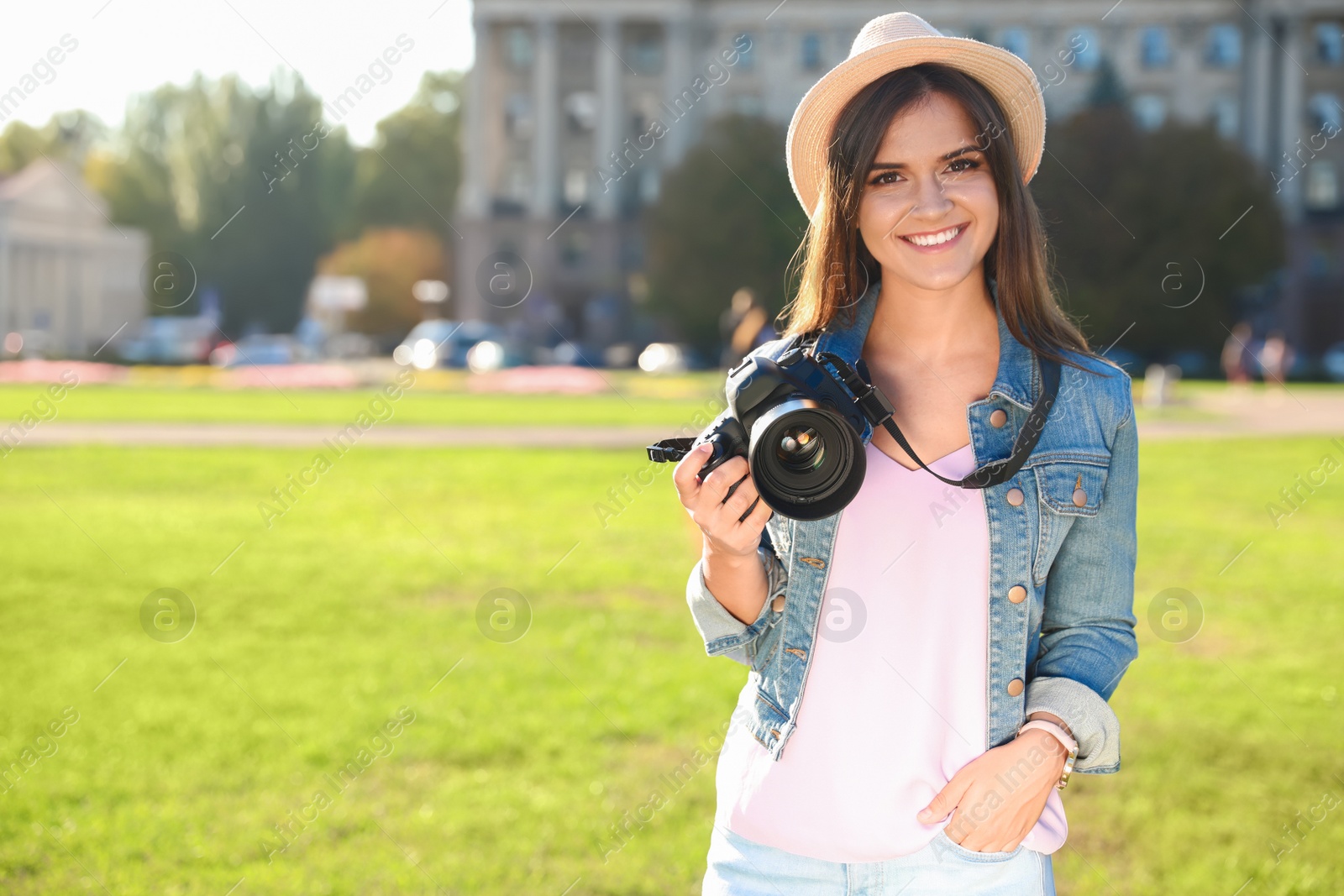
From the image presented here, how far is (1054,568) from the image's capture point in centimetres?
223

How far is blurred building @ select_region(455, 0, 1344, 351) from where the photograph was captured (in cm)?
6556

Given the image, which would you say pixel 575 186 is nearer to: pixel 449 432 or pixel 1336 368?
pixel 1336 368

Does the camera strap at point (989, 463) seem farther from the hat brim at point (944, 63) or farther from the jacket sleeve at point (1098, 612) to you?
the hat brim at point (944, 63)

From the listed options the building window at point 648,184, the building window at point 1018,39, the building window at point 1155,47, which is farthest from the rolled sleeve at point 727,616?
the building window at point 1155,47

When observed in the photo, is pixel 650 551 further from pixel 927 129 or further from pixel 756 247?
pixel 756 247

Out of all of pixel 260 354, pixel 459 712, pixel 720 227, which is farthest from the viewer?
pixel 720 227

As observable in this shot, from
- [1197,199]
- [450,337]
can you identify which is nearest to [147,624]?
[450,337]

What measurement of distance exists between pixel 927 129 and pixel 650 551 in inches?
352

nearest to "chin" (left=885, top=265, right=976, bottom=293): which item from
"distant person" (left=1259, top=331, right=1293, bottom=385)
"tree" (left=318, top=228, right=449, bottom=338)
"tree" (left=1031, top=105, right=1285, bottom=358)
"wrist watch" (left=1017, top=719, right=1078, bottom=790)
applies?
"wrist watch" (left=1017, top=719, right=1078, bottom=790)

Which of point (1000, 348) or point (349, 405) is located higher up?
point (1000, 348)

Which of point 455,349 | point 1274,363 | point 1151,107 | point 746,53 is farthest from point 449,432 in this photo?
point 1151,107

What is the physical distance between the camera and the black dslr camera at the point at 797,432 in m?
2.04

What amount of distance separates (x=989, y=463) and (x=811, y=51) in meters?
71.7

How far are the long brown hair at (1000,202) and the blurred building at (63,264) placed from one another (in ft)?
191
